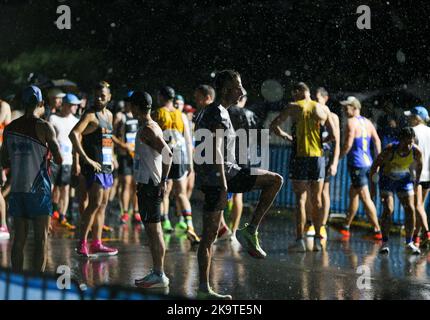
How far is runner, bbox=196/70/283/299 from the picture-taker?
771 centimetres

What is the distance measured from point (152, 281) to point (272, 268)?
1.95 meters

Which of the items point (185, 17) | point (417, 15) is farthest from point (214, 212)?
point (185, 17)

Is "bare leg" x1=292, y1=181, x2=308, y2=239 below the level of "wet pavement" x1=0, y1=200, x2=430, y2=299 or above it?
above

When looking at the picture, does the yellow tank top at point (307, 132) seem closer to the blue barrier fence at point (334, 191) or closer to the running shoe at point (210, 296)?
the blue barrier fence at point (334, 191)

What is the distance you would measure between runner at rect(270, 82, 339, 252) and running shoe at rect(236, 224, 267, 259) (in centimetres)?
330

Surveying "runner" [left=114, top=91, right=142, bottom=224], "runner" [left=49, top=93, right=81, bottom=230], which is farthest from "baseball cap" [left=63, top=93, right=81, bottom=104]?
"runner" [left=114, top=91, right=142, bottom=224]

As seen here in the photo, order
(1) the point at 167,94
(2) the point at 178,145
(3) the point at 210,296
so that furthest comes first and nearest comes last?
1. (2) the point at 178,145
2. (1) the point at 167,94
3. (3) the point at 210,296

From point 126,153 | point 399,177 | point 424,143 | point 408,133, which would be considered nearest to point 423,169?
point 424,143

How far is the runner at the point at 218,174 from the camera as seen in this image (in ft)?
25.3

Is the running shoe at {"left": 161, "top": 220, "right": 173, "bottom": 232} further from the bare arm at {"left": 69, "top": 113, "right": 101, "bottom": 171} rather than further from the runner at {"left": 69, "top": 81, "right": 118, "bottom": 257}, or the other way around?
the bare arm at {"left": 69, "top": 113, "right": 101, "bottom": 171}

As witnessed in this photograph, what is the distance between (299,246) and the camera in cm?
1158

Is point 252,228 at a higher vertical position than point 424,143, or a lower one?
lower

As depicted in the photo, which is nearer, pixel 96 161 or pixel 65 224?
pixel 96 161

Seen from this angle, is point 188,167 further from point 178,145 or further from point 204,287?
point 204,287
